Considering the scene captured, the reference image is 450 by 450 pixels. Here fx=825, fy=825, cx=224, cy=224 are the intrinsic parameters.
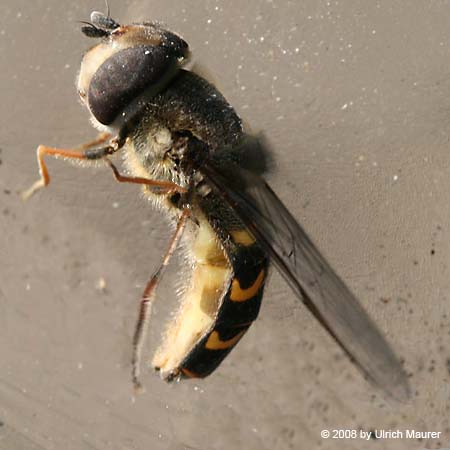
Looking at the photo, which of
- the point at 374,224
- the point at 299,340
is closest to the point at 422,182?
the point at 374,224

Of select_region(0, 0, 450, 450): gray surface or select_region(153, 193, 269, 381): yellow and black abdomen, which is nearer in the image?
select_region(153, 193, 269, 381): yellow and black abdomen

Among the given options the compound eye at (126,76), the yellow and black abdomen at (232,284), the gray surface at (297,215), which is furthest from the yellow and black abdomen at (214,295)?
the gray surface at (297,215)

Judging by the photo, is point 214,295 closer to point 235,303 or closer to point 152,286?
point 235,303

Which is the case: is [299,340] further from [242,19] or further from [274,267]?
[242,19]

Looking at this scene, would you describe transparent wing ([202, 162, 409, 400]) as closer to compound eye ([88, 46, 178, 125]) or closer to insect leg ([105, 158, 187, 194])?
insect leg ([105, 158, 187, 194])

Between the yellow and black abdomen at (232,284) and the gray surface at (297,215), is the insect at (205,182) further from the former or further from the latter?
the gray surface at (297,215)

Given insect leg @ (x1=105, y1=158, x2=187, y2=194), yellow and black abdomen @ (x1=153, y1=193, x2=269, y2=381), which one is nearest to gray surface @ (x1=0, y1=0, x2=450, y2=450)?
yellow and black abdomen @ (x1=153, y1=193, x2=269, y2=381)
